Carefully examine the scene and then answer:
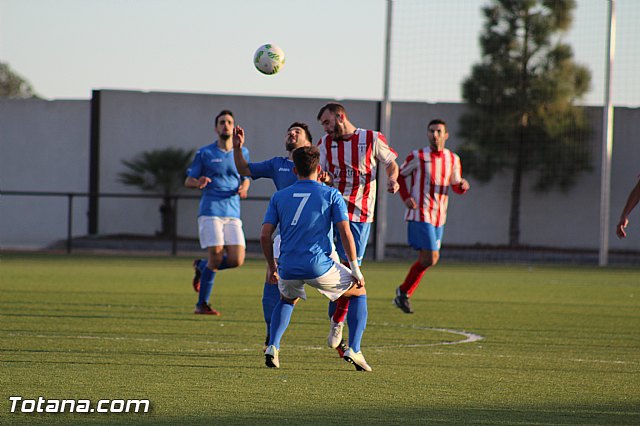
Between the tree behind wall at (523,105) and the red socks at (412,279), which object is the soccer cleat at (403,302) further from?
the tree behind wall at (523,105)

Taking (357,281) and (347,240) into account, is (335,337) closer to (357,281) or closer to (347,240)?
(357,281)

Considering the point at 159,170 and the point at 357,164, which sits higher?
the point at 357,164

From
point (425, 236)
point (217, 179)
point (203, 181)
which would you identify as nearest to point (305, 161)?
point (203, 181)

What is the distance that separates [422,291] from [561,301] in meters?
2.38

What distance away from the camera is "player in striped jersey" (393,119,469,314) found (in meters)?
13.5

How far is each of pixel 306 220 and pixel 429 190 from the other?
614cm

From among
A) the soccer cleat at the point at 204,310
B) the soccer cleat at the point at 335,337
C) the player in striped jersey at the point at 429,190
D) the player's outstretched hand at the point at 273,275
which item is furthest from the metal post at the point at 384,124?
the player's outstretched hand at the point at 273,275

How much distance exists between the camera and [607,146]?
25.0 meters

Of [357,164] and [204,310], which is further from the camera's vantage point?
[204,310]

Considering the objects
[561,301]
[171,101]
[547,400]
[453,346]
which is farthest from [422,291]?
[171,101]

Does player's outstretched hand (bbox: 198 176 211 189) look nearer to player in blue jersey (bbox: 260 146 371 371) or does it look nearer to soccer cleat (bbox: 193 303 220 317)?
soccer cleat (bbox: 193 303 220 317)

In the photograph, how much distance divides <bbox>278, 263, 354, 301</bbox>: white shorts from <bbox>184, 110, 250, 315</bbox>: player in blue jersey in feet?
14.4

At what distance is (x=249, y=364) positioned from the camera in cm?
816

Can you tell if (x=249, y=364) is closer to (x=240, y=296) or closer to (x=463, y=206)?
(x=240, y=296)
